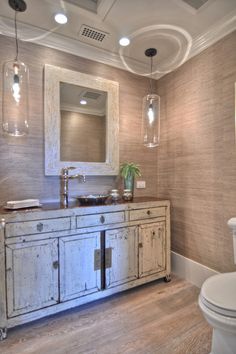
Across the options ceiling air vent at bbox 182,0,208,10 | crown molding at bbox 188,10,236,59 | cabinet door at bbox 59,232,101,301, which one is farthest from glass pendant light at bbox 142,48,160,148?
cabinet door at bbox 59,232,101,301

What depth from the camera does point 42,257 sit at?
1653 mm

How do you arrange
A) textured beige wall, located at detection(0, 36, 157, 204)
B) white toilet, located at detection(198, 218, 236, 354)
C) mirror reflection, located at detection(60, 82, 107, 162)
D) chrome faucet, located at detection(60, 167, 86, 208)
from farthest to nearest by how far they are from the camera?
mirror reflection, located at detection(60, 82, 107, 162) → chrome faucet, located at detection(60, 167, 86, 208) → textured beige wall, located at detection(0, 36, 157, 204) → white toilet, located at detection(198, 218, 236, 354)

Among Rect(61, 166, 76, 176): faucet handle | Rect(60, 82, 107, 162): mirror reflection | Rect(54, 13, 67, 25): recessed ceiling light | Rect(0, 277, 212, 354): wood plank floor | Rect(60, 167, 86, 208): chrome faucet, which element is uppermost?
Rect(54, 13, 67, 25): recessed ceiling light

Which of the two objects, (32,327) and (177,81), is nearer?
(32,327)

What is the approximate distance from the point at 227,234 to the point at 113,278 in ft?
3.67

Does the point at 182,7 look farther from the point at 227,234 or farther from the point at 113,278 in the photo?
the point at 113,278

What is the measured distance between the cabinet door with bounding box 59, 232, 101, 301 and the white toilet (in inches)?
37.1

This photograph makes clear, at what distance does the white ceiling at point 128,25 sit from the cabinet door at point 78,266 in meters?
1.89

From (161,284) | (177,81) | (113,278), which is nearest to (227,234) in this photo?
(161,284)

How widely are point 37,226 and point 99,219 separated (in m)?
0.53

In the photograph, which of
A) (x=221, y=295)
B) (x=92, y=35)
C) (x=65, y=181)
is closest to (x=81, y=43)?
(x=92, y=35)

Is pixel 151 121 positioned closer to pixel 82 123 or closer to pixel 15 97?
pixel 82 123

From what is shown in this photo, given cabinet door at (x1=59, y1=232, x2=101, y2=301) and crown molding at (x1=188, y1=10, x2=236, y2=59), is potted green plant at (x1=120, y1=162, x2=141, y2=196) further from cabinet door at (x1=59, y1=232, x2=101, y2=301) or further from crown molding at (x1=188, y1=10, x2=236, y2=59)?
crown molding at (x1=188, y1=10, x2=236, y2=59)

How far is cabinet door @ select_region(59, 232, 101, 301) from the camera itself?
5.71 ft
